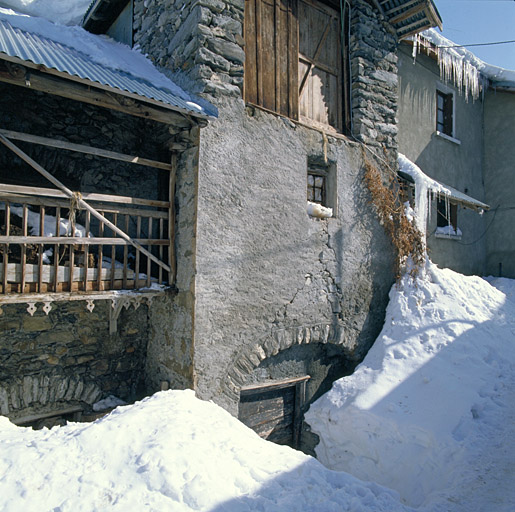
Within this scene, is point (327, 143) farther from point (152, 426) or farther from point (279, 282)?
point (152, 426)

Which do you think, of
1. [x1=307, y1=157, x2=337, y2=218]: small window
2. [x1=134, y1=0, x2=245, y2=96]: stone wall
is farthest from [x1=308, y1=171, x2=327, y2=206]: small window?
[x1=134, y1=0, x2=245, y2=96]: stone wall

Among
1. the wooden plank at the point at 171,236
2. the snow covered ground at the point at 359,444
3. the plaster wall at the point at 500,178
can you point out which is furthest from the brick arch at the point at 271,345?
the plaster wall at the point at 500,178

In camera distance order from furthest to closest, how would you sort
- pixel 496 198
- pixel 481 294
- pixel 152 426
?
pixel 496 198
pixel 481 294
pixel 152 426

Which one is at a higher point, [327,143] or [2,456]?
[327,143]

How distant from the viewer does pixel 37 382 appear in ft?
16.2

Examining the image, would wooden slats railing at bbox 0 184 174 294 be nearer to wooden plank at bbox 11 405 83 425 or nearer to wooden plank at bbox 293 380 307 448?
wooden plank at bbox 11 405 83 425

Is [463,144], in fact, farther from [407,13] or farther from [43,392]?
[43,392]

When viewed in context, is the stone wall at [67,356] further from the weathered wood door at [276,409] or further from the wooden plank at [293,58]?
the wooden plank at [293,58]

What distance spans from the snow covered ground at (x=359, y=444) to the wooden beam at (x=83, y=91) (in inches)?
124

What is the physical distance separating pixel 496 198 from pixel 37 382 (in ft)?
37.0

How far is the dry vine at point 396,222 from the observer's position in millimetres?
6668

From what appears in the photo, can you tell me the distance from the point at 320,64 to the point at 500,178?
6.93 meters

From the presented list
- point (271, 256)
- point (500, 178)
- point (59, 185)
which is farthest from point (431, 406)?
point (500, 178)

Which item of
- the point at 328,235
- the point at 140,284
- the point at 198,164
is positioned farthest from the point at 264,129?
the point at 140,284
